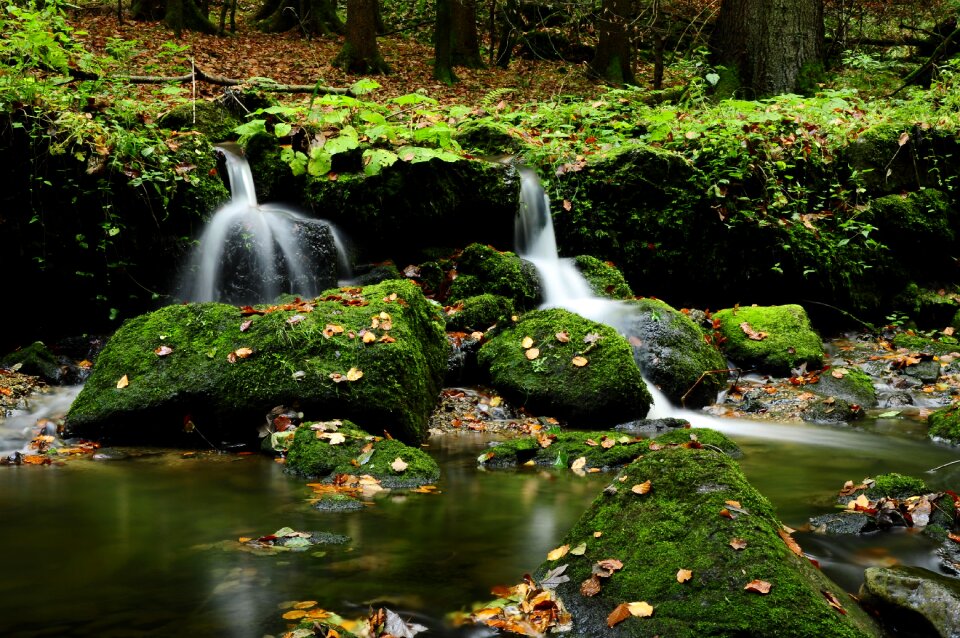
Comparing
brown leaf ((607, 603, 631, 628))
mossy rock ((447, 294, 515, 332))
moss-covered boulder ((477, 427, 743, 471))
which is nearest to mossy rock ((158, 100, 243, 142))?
mossy rock ((447, 294, 515, 332))

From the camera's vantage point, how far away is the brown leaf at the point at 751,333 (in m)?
9.00

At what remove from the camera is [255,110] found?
9.91 metres

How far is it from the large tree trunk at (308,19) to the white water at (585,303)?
13.9 m

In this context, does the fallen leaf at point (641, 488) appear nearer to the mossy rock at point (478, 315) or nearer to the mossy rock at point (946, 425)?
the mossy rock at point (946, 425)

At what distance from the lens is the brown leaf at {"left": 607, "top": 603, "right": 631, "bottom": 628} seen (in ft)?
9.38

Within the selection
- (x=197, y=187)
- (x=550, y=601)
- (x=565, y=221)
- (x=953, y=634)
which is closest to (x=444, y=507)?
(x=550, y=601)

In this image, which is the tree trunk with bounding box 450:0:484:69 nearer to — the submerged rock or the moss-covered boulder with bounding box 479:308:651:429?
the moss-covered boulder with bounding box 479:308:651:429

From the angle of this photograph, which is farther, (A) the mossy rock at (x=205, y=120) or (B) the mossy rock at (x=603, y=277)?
(B) the mossy rock at (x=603, y=277)

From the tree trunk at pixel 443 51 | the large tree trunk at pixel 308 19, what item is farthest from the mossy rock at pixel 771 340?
the large tree trunk at pixel 308 19

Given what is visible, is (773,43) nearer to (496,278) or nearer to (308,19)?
(496,278)

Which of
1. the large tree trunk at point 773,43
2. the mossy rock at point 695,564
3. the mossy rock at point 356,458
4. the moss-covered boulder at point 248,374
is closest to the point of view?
the mossy rock at point 695,564

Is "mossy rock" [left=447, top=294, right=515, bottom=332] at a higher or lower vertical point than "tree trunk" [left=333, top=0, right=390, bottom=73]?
lower

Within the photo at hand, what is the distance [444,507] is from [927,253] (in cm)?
996

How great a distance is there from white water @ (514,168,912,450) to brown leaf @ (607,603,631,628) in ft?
13.9
